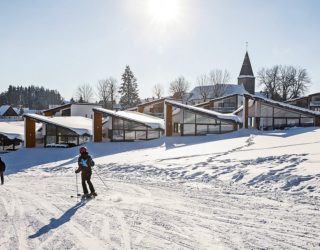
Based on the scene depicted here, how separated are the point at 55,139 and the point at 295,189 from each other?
26.3 meters

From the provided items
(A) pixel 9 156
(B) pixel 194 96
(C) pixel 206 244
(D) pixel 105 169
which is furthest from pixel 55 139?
(B) pixel 194 96

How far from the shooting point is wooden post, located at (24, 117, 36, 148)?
1282 inches

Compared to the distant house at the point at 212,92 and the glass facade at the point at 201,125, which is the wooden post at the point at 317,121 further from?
the distant house at the point at 212,92

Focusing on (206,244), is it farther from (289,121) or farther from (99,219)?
(289,121)

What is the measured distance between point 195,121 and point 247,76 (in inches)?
1560

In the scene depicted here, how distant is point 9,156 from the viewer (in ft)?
95.1

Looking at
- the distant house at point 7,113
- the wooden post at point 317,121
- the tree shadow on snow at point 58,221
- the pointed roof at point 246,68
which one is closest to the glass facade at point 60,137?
the wooden post at point 317,121

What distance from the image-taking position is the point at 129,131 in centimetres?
3200

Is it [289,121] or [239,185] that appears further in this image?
[289,121]

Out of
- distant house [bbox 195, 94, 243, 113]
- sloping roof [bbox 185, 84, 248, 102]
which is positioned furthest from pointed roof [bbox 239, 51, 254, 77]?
distant house [bbox 195, 94, 243, 113]

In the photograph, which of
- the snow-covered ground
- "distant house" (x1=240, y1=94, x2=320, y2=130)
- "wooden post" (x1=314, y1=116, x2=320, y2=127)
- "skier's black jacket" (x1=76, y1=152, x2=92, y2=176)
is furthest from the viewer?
"distant house" (x1=240, y1=94, x2=320, y2=130)

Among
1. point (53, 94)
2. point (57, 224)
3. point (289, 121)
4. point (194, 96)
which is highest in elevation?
point (53, 94)

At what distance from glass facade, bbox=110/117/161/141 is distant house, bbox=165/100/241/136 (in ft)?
6.05

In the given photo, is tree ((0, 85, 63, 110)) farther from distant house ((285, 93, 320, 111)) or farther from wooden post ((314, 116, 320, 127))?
wooden post ((314, 116, 320, 127))
